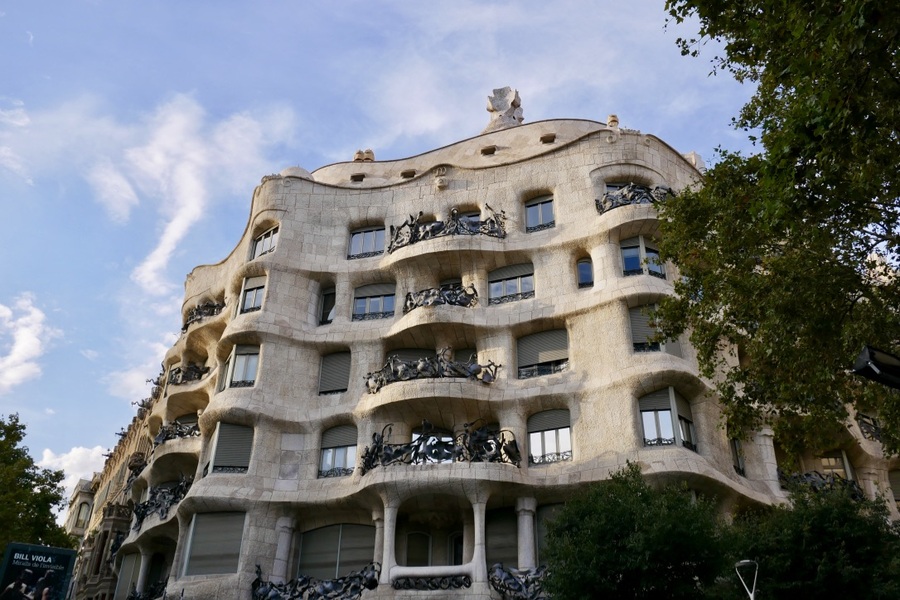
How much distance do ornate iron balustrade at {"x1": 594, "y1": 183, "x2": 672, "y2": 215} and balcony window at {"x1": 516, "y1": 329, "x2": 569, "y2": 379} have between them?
14.1 feet

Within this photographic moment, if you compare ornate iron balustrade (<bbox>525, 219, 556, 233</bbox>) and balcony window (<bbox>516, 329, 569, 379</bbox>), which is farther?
ornate iron balustrade (<bbox>525, 219, 556, 233</bbox>)

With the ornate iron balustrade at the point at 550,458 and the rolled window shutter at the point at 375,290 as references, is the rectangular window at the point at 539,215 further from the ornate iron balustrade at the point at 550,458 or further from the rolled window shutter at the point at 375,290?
the ornate iron balustrade at the point at 550,458

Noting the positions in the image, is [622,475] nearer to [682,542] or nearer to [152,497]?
[682,542]

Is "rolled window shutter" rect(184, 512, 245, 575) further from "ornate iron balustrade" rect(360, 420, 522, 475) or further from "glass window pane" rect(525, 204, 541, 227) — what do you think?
"glass window pane" rect(525, 204, 541, 227)

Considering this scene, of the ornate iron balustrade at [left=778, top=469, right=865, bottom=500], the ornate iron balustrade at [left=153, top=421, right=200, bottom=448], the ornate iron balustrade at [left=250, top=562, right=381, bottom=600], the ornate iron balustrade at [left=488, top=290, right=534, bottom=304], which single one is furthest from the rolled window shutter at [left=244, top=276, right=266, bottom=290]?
the ornate iron balustrade at [left=778, top=469, right=865, bottom=500]

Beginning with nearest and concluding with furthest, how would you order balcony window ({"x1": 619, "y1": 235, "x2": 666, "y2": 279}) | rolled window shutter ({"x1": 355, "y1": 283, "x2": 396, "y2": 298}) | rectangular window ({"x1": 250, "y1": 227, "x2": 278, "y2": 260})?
balcony window ({"x1": 619, "y1": 235, "x2": 666, "y2": 279}) → rolled window shutter ({"x1": 355, "y1": 283, "x2": 396, "y2": 298}) → rectangular window ({"x1": 250, "y1": 227, "x2": 278, "y2": 260})

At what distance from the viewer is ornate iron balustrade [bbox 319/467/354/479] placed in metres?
24.8

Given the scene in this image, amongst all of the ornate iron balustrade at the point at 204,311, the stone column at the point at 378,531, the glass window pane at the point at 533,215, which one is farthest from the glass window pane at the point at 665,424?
the ornate iron balustrade at the point at 204,311

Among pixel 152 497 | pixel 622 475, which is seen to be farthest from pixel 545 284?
pixel 152 497

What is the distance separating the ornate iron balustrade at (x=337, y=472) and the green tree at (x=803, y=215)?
10.8 metres

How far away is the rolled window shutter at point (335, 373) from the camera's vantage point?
26578 mm

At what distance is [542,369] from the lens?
24953mm

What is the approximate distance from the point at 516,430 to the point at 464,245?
638cm

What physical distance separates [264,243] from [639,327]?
45.2 ft
